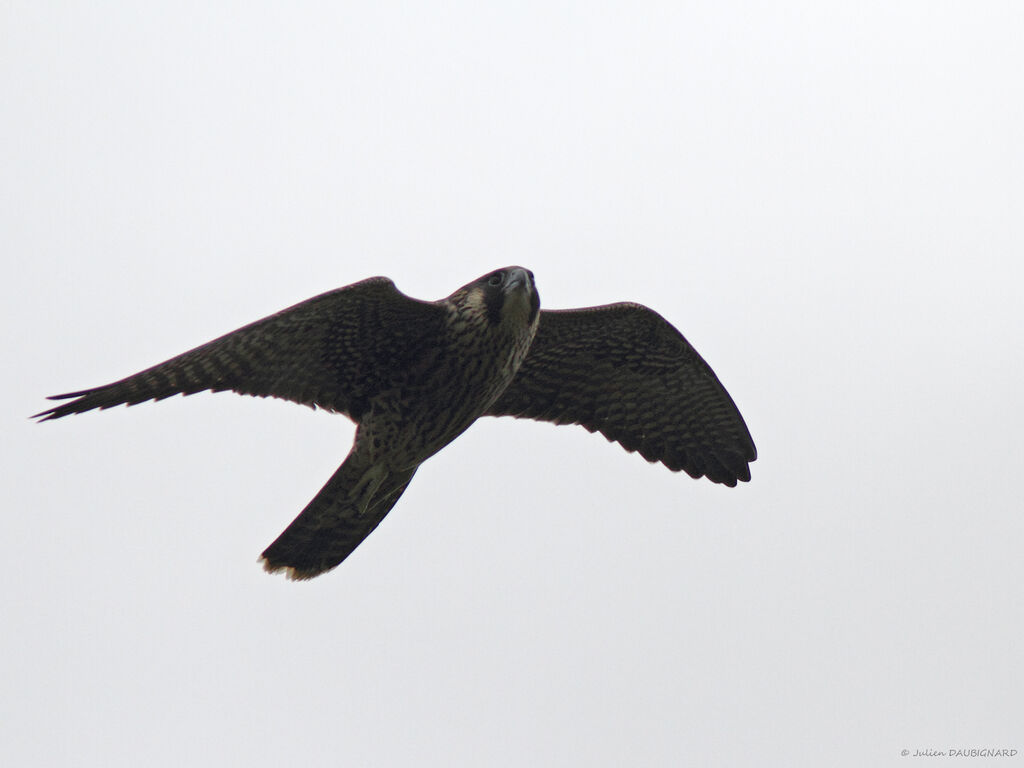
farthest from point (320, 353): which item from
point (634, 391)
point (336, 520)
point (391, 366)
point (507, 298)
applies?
point (634, 391)

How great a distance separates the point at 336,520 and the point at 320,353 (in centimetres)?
102

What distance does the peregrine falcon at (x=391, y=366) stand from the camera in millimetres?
7406

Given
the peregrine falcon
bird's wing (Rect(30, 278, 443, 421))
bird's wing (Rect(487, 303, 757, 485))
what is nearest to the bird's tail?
the peregrine falcon

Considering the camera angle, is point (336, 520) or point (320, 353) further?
point (336, 520)

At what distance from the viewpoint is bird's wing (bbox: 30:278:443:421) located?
7.20m

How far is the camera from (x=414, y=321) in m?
7.76

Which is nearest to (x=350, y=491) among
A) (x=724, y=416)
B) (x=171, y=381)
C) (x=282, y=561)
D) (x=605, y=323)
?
(x=282, y=561)

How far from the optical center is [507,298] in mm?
7477

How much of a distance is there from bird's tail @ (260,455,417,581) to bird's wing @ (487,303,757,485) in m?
1.06

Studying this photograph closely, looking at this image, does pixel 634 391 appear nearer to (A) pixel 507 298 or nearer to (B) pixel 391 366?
(A) pixel 507 298

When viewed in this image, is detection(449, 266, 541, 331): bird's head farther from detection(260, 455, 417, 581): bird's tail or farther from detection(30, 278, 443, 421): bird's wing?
detection(260, 455, 417, 581): bird's tail

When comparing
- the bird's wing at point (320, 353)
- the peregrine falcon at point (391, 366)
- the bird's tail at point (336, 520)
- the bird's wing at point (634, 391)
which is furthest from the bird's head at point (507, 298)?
the bird's tail at point (336, 520)

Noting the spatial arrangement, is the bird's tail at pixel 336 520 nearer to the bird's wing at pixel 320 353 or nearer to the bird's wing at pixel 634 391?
the bird's wing at pixel 320 353

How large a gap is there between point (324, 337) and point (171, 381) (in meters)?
0.98
